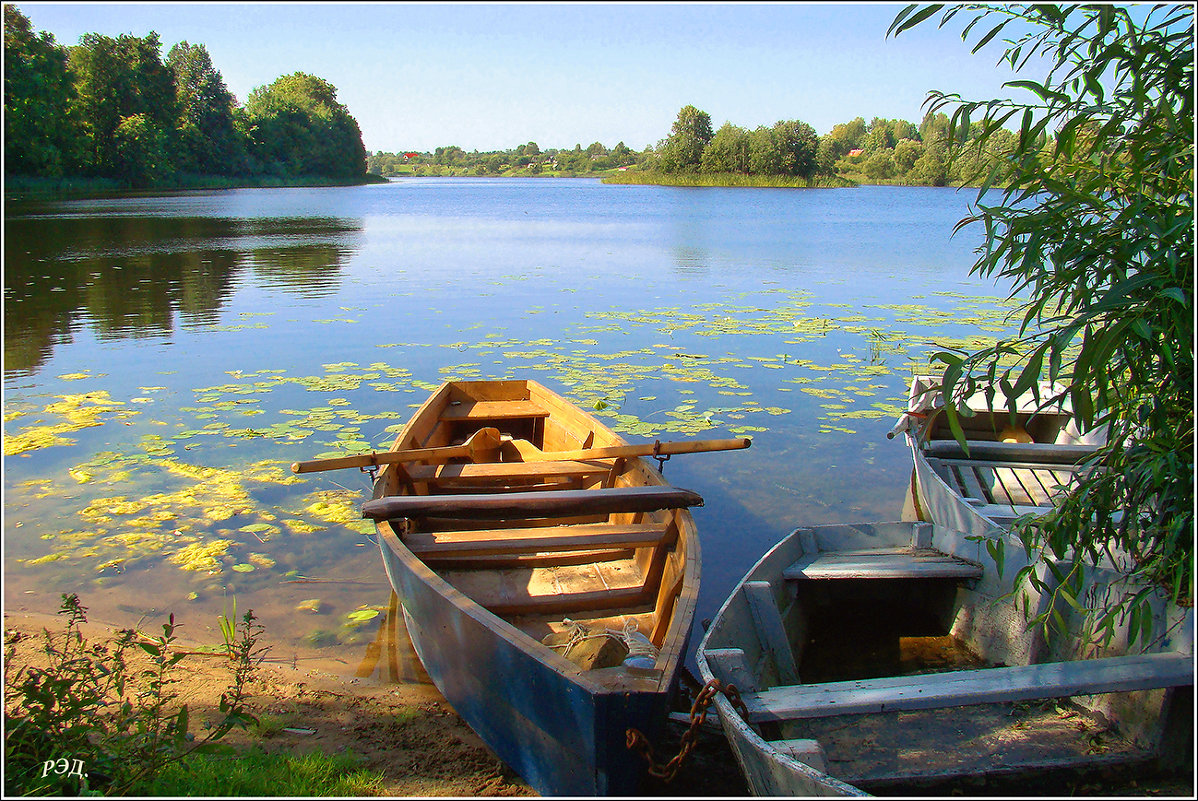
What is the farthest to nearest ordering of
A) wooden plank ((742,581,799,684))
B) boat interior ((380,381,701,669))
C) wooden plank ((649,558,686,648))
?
boat interior ((380,381,701,669)) → wooden plank ((649,558,686,648)) → wooden plank ((742,581,799,684))

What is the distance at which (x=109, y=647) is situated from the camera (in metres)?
3.94

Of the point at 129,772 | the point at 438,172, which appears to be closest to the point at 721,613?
the point at 129,772

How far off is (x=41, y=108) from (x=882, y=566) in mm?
43346

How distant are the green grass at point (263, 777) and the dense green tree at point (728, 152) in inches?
3138

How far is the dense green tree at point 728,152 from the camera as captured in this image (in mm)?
77562

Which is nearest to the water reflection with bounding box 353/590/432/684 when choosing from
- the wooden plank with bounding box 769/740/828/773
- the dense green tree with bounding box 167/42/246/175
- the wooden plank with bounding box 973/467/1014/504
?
the wooden plank with bounding box 769/740/828/773

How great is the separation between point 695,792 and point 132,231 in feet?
87.6

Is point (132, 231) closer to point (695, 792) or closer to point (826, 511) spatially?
point (826, 511)

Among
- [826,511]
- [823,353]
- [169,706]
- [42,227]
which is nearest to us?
[169,706]

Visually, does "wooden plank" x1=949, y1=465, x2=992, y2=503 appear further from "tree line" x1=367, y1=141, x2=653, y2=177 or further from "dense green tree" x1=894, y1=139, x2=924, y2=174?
"tree line" x1=367, y1=141, x2=653, y2=177

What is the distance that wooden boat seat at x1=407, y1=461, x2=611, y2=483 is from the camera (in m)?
5.11

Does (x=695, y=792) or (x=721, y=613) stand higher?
(x=721, y=613)

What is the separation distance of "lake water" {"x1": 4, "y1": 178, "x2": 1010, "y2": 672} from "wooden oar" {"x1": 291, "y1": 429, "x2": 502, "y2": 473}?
2.50 ft

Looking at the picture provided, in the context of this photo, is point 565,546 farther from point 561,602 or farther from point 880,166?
point 880,166
